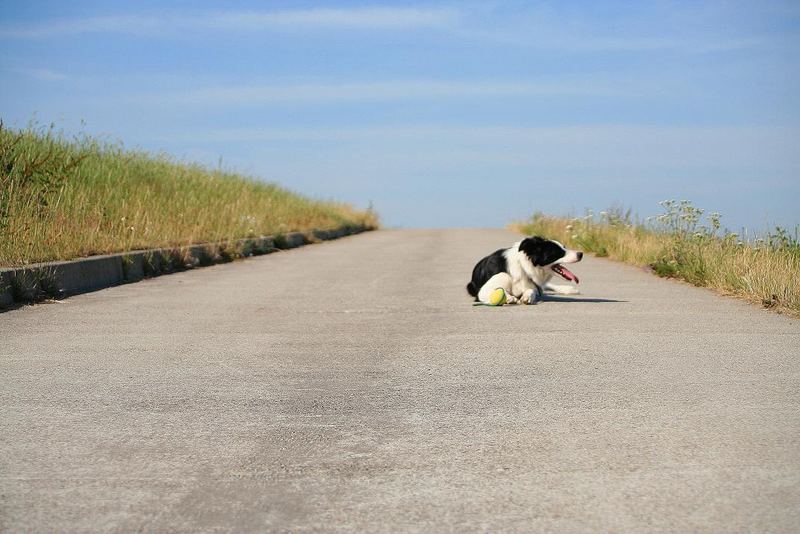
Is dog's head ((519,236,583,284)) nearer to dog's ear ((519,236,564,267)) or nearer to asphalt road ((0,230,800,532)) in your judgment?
dog's ear ((519,236,564,267))

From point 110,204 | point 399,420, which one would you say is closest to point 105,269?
point 110,204

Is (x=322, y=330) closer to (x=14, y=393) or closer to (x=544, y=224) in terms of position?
(x=14, y=393)

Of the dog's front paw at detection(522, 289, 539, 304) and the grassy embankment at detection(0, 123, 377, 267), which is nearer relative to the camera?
the dog's front paw at detection(522, 289, 539, 304)

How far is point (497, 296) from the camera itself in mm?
10328

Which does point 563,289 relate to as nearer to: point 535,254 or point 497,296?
point 535,254

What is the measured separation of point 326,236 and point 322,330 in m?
20.6

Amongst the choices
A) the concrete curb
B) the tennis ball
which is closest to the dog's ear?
the tennis ball

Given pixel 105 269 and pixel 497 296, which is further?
pixel 105 269

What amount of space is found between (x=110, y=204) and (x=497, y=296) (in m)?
9.67

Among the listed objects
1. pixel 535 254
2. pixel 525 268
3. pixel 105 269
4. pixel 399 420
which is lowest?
pixel 399 420

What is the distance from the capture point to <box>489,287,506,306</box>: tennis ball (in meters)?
10.3

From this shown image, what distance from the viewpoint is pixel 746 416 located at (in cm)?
A: 506

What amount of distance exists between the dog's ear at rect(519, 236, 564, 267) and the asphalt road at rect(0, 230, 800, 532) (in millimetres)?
894

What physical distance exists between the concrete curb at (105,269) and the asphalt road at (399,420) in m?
0.89
